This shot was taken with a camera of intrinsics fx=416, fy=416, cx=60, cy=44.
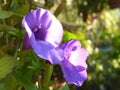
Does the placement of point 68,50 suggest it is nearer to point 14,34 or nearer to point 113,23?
point 14,34

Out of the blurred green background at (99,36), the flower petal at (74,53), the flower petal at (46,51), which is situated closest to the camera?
the flower petal at (46,51)

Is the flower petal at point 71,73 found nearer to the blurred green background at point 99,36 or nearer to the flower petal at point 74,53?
the flower petal at point 74,53

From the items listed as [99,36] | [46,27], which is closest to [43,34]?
[46,27]

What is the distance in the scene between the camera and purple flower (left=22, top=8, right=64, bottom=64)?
32.8 inches

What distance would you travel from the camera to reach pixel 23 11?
997 millimetres

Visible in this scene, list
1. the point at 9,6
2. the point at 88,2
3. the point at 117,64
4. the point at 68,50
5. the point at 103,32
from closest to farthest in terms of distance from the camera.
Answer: the point at 68,50 < the point at 9,6 < the point at 88,2 < the point at 117,64 < the point at 103,32

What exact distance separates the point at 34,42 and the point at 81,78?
148 mm

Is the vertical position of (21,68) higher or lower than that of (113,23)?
higher

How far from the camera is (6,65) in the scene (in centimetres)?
89

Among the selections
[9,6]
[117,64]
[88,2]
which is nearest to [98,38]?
[117,64]

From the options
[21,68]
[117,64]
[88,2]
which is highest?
[21,68]

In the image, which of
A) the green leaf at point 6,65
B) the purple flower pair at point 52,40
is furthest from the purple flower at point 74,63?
the green leaf at point 6,65

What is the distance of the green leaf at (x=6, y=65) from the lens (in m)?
0.88

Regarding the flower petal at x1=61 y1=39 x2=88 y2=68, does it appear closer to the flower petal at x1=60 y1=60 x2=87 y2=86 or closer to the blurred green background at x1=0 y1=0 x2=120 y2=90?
the flower petal at x1=60 y1=60 x2=87 y2=86
